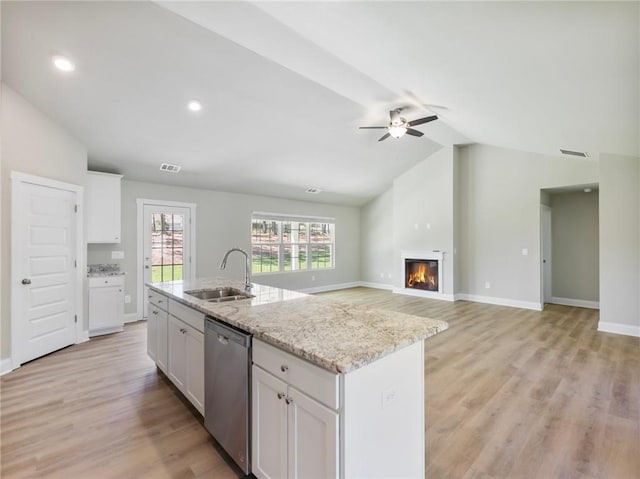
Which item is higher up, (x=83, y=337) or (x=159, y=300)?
(x=159, y=300)

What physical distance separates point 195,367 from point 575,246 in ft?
23.9

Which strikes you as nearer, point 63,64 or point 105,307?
point 63,64

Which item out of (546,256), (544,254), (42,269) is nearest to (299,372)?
(42,269)

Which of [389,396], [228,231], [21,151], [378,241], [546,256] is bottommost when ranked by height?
[389,396]

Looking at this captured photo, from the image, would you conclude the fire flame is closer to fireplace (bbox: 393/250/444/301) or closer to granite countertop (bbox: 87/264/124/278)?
fireplace (bbox: 393/250/444/301)

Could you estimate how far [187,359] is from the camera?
7.78 feet

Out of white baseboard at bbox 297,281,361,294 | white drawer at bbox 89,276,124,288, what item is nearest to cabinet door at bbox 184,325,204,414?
white drawer at bbox 89,276,124,288

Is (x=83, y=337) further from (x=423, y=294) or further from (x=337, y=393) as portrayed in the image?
(x=423, y=294)

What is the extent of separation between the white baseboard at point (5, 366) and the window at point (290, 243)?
164 inches

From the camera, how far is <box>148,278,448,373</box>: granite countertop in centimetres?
128

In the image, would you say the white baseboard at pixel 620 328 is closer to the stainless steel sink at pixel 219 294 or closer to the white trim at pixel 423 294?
the white trim at pixel 423 294

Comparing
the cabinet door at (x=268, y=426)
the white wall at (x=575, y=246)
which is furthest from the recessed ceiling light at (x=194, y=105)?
the white wall at (x=575, y=246)

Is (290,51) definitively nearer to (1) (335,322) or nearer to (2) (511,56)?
(2) (511,56)

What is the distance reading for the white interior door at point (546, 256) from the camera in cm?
612
